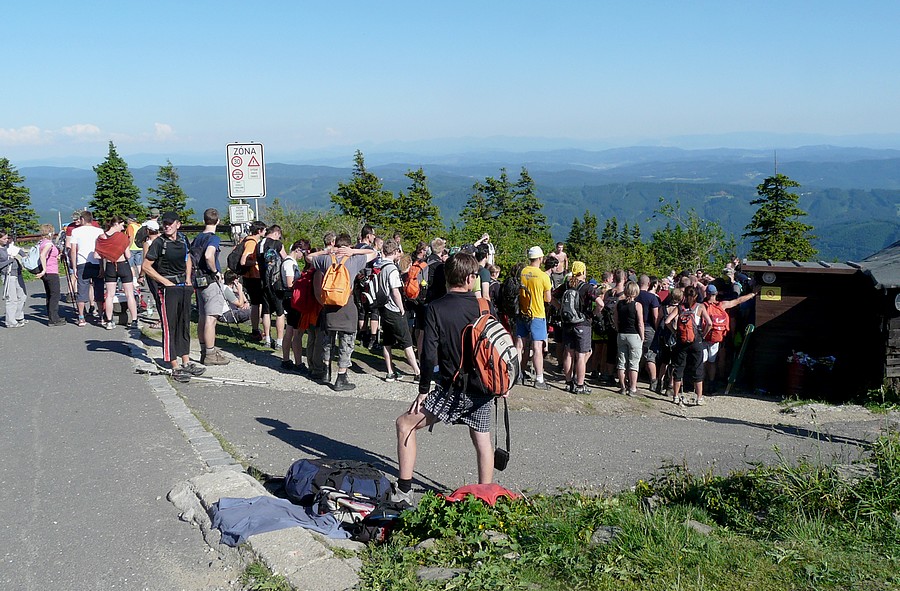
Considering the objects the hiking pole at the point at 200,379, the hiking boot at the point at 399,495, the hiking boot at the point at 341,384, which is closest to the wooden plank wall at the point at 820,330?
the hiking boot at the point at 341,384

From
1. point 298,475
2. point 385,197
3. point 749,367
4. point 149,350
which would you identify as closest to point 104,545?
point 298,475

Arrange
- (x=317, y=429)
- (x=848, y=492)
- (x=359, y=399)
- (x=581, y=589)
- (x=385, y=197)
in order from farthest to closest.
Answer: (x=385, y=197) → (x=359, y=399) → (x=317, y=429) → (x=848, y=492) → (x=581, y=589)

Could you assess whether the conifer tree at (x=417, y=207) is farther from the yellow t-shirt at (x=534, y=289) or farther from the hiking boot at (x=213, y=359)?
the hiking boot at (x=213, y=359)

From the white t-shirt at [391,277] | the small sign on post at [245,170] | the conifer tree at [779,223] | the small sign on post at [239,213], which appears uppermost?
the small sign on post at [245,170]

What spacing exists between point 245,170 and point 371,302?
15.8 feet

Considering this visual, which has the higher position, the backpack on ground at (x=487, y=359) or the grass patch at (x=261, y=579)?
the backpack on ground at (x=487, y=359)

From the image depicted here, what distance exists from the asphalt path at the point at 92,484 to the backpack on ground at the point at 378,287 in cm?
257

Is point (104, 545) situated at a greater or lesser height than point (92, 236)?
lesser

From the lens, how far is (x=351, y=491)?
5.27 m

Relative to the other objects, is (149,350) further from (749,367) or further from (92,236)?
(749,367)

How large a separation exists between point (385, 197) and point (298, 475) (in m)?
69.1

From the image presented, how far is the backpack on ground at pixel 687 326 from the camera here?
10438 millimetres

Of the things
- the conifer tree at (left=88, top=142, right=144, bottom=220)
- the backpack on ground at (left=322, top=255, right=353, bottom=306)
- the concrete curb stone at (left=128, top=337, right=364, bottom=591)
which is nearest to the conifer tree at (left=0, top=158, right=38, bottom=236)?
the conifer tree at (left=88, top=142, right=144, bottom=220)

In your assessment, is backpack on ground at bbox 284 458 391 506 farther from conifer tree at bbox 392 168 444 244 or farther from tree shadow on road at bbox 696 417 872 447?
conifer tree at bbox 392 168 444 244
